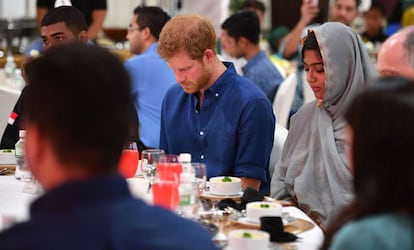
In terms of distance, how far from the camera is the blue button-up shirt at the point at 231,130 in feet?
12.3

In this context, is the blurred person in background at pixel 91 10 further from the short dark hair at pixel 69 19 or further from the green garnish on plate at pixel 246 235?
the green garnish on plate at pixel 246 235

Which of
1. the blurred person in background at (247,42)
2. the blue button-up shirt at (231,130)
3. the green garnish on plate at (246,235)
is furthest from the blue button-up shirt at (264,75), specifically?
the green garnish on plate at (246,235)

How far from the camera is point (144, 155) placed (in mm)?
3389

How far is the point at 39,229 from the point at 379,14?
9293 millimetres

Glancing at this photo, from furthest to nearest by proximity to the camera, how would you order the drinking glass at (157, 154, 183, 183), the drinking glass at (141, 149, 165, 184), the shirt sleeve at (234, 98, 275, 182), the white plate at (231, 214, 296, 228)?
the shirt sleeve at (234, 98, 275, 182)
the drinking glass at (141, 149, 165, 184)
the drinking glass at (157, 154, 183, 183)
the white plate at (231, 214, 296, 228)

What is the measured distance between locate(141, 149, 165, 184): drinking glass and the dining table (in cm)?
13

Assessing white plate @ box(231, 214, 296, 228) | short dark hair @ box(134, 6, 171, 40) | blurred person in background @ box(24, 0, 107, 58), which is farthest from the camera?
blurred person in background @ box(24, 0, 107, 58)

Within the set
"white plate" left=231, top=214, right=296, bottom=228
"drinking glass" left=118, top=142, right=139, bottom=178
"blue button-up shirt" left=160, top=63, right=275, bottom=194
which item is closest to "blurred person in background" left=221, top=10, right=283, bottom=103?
"blue button-up shirt" left=160, top=63, right=275, bottom=194

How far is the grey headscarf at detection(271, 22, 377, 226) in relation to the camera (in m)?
3.42

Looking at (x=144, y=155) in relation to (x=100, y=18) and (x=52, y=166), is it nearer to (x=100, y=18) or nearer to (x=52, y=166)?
(x=52, y=166)

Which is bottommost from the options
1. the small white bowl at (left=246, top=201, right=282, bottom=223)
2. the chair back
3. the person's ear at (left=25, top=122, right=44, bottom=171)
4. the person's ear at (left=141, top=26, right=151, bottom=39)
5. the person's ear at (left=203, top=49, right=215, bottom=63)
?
the chair back

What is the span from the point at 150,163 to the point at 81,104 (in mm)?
1789

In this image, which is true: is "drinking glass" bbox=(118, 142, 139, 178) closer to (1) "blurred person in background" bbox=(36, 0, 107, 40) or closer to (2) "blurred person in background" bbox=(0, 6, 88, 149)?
(2) "blurred person in background" bbox=(0, 6, 88, 149)

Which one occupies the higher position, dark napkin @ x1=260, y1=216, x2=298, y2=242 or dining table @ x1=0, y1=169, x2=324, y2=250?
dark napkin @ x1=260, y1=216, x2=298, y2=242
